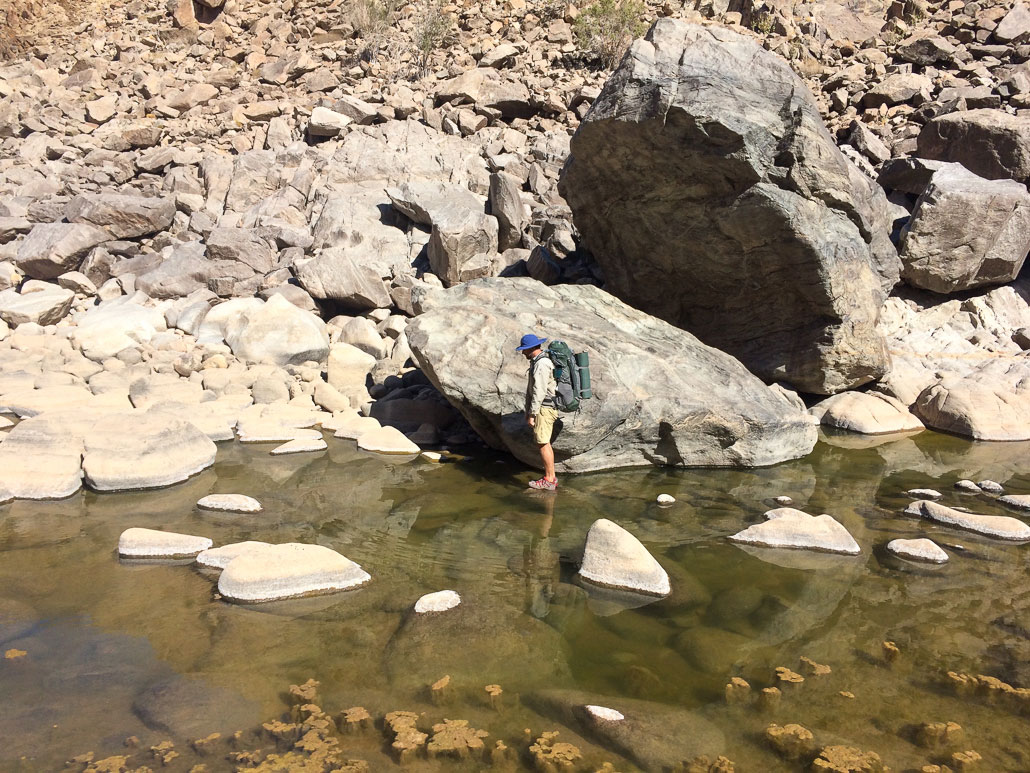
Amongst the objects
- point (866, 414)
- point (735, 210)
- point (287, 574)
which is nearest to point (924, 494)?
point (866, 414)

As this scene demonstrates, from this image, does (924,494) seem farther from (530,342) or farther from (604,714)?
(604,714)

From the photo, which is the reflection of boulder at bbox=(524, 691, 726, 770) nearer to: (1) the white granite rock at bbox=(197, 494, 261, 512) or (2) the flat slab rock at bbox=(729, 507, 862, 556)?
(2) the flat slab rock at bbox=(729, 507, 862, 556)

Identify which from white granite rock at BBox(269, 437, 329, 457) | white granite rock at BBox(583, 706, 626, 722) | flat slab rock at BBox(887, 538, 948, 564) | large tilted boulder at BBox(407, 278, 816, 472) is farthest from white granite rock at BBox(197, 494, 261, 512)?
flat slab rock at BBox(887, 538, 948, 564)

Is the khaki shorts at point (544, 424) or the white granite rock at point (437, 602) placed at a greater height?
the khaki shorts at point (544, 424)

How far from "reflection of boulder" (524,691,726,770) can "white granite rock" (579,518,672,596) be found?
1520 millimetres

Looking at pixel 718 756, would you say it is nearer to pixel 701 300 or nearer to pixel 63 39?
pixel 701 300

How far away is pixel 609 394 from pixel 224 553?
4853 mm

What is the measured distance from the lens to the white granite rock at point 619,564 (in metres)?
5.81

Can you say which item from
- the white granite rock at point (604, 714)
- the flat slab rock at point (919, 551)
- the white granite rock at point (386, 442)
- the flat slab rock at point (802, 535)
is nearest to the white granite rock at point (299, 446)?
the white granite rock at point (386, 442)

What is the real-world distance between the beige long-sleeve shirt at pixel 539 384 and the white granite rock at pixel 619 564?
247cm

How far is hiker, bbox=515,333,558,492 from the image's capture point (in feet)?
27.8

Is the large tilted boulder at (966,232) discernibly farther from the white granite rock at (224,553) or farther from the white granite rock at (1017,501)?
the white granite rock at (224,553)

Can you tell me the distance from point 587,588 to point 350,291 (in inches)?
361

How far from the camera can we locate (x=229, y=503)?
7395mm
